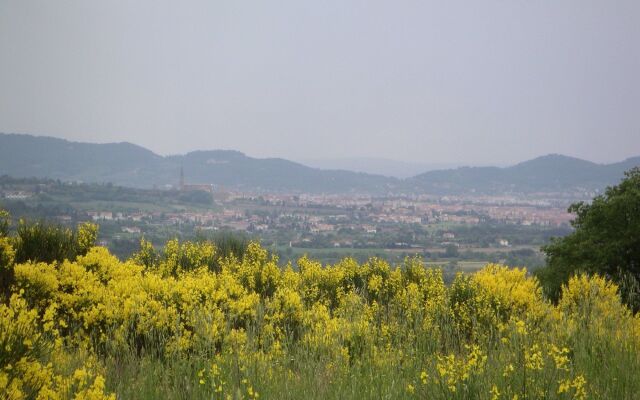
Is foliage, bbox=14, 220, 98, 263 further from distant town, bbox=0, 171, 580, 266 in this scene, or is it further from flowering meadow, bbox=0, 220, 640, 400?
distant town, bbox=0, 171, 580, 266

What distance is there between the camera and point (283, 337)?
26.3ft

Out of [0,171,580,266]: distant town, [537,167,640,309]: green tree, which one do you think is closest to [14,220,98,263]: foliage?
[537,167,640,309]: green tree

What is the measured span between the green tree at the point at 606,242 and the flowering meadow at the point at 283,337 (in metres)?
6.56

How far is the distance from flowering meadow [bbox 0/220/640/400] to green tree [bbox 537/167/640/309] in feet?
21.5

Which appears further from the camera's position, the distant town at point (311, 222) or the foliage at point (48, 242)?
A: the distant town at point (311, 222)

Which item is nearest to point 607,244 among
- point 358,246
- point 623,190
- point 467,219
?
point 623,190

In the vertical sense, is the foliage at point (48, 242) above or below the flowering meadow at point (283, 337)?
above

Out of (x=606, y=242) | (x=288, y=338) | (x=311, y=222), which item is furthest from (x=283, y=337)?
(x=311, y=222)

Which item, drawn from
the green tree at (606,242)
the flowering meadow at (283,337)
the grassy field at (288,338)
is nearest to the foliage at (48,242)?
the flowering meadow at (283,337)

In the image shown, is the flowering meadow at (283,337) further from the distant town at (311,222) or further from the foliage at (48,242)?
the distant town at (311,222)

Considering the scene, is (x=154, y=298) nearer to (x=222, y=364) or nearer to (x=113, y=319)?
(x=113, y=319)

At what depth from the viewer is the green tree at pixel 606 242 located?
17.6 meters

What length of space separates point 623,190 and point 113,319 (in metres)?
18.8

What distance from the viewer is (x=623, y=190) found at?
19.9 metres
